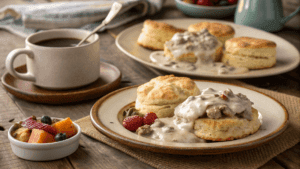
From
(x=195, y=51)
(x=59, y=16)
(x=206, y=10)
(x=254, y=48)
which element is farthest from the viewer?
(x=206, y=10)

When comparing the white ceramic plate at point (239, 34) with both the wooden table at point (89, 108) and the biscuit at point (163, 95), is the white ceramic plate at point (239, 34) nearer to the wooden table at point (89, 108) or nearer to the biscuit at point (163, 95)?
the wooden table at point (89, 108)

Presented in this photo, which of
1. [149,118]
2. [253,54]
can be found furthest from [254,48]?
[149,118]

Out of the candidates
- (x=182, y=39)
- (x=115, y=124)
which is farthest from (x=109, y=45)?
(x=115, y=124)

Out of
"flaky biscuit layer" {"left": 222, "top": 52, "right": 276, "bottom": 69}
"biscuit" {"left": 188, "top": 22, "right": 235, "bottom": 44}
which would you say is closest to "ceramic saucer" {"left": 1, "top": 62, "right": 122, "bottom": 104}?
"flaky biscuit layer" {"left": 222, "top": 52, "right": 276, "bottom": 69}

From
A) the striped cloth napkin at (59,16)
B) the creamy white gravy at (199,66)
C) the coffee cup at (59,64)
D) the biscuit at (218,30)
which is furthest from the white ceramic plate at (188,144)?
the striped cloth napkin at (59,16)

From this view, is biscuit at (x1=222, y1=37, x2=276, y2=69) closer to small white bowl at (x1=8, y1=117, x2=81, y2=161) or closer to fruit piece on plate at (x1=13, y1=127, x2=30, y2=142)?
small white bowl at (x1=8, y1=117, x2=81, y2=161)

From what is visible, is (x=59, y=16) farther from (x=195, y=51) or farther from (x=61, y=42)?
(x=195, y=51)

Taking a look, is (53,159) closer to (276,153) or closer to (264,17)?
(276,153)
